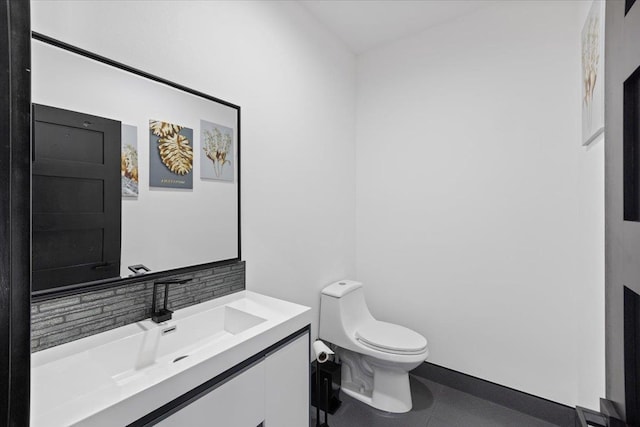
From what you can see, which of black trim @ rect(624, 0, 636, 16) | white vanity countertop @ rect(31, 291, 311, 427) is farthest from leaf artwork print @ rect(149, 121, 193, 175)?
black trim @ rect(624, 0, 636, 16)

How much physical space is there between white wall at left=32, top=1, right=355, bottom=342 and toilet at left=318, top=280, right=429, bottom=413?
7.4 inches

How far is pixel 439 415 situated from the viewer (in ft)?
6.17

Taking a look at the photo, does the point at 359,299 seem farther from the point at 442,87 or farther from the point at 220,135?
the point at 442,87

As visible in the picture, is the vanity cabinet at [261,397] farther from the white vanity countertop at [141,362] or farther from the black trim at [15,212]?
the black trim at [15,212]

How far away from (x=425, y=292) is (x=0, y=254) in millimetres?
2387

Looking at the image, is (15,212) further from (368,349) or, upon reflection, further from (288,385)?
(368,349)

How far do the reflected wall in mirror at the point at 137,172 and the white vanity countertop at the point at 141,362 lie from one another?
0.23 metres

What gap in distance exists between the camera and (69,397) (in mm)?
875

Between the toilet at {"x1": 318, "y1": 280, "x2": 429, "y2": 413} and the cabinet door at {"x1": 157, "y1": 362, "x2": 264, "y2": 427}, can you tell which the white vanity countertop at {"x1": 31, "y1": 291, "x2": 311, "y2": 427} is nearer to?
the cabinet door at {"x1": 157, "y1": 362, "x2": 264, "y2": 427}

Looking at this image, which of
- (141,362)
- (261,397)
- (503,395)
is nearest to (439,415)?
(503,395)

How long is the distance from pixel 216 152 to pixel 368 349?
5.10 ft

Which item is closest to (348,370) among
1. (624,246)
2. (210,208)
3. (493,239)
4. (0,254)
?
(493,239)

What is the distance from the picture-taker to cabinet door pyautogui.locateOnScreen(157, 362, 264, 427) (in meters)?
0.89

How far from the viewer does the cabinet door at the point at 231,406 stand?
0.89 meters
